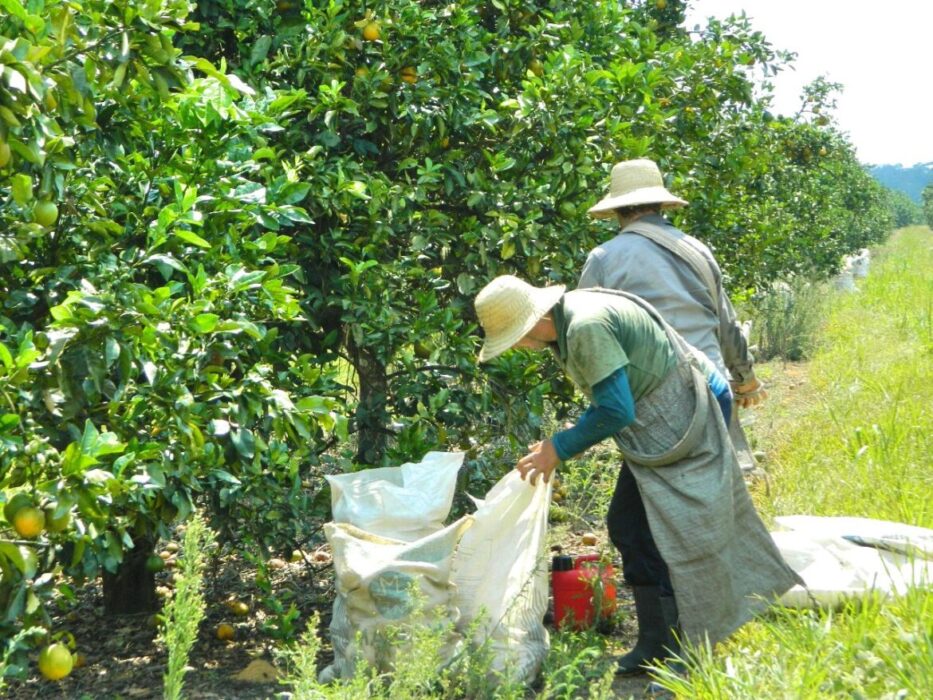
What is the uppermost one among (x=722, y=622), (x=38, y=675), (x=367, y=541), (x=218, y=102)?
(x=218, y=102)

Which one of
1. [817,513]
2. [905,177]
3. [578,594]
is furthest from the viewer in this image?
[905,177]

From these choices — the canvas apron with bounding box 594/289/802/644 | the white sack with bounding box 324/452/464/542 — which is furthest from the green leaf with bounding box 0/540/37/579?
the canvas apron with bounding box 594/289/802/644

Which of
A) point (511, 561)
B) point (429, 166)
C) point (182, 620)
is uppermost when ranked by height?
point (429, 166)

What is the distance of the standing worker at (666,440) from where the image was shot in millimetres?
3701

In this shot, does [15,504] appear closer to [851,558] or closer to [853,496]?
[851,558]

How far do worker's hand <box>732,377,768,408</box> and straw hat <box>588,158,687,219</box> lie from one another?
867 mm

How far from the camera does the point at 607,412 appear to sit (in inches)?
144

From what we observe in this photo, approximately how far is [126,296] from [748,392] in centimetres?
270

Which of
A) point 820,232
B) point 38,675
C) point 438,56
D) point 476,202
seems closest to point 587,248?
point 476,202

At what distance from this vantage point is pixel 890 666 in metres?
3.27

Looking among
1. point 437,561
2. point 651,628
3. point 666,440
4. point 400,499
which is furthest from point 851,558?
point 400,499

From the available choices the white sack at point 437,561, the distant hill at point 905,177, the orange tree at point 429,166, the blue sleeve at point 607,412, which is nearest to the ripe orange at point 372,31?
the orange tree at point 429,166

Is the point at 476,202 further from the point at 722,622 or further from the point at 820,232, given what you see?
the point at 820,232

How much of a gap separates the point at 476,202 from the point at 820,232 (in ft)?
39.8
